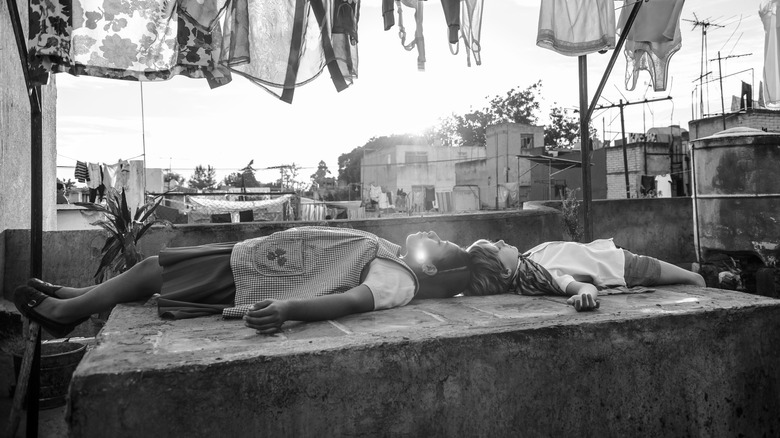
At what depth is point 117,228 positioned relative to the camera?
436 centimetres

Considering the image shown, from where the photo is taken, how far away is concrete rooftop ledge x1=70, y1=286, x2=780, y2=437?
5.50 feet

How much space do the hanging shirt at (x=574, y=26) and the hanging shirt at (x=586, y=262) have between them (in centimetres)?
226

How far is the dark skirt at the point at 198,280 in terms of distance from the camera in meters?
2.62

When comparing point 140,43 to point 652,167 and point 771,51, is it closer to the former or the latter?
point 771,51

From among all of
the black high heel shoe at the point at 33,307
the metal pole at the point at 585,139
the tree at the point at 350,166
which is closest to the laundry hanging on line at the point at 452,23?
the metal pole at the point at 585,139

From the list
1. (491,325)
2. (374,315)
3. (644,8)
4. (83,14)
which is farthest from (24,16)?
(644,8)

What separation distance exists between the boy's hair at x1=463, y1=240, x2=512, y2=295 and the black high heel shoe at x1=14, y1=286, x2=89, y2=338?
2.40 m

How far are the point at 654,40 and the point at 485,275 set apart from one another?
4.12 m

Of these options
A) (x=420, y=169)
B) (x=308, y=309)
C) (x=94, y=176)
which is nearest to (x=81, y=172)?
(x=94, y=176)

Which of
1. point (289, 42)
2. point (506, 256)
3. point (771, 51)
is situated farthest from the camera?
point (771, 51)

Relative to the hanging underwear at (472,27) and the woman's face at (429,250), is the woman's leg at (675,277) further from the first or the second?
the hanging underwear at (472,27)

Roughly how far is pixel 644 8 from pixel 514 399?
525 centimetres

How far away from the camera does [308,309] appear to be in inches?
92.2

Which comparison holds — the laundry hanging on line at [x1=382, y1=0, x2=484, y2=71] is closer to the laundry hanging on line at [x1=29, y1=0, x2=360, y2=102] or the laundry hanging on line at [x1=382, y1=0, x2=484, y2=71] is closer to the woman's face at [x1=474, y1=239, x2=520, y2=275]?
the laundry hanging on line at [x1=29, y1=0, x2=360, y2=102]
